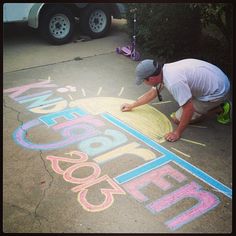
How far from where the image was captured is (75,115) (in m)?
4.46

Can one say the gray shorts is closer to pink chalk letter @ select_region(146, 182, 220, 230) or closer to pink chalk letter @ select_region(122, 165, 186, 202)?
pink chalk letter @ select_region(122, 165, 186, 202)

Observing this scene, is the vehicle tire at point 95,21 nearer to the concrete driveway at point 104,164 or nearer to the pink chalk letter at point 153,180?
the concrete driveway at point 104,164

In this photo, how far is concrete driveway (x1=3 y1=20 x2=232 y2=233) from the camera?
9.14ft

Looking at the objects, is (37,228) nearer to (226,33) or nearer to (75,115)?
(75,115)

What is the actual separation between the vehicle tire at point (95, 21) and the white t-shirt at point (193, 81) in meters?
4.09

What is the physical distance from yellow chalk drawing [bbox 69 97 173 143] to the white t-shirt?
22.3 inches

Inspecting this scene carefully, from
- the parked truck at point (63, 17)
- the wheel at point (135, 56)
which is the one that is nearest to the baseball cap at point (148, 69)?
the wheel at point (135, 56)

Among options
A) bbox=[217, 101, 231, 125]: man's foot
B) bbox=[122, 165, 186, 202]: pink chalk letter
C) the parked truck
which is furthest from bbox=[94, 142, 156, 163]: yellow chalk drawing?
the parked truck

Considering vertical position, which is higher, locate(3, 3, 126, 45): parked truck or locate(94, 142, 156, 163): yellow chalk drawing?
locate(3, 3, 126, 45): parked truck

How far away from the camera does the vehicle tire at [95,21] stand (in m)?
7.36

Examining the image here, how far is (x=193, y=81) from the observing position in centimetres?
376

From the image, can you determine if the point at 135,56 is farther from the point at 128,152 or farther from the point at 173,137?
the point at 128,152

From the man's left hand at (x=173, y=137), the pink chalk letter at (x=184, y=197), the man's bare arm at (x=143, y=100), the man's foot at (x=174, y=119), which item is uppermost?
the man's bare arm at (x=143, y=100)

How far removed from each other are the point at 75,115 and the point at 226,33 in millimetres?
2999
